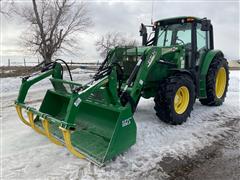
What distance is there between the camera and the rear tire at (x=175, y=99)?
14.7 feet

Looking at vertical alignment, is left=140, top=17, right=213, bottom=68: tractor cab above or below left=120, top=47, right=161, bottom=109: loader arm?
above

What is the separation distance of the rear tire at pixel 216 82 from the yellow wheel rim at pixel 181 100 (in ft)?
4.20

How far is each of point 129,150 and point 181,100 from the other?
1.82m

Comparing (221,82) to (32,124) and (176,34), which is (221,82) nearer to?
(176,34)

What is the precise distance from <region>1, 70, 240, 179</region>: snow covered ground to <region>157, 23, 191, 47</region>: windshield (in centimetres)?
170

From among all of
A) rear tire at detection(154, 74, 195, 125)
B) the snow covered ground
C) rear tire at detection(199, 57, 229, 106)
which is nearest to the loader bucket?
the snow covered ground

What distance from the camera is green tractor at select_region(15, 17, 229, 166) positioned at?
3.37 m

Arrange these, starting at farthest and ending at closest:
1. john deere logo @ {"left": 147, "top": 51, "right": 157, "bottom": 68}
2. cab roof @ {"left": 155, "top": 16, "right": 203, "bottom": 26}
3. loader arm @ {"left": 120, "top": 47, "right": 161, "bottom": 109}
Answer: cab roof @ {"left": 155, "top": 16, "right": 203, "bottom": 26} < john deere logo @ {"left": 147, "top": 51, "right": 157, "bottom": 68} < loader arm @ {"left": 120, "top": 47, "right": 161, "bottom": 109}

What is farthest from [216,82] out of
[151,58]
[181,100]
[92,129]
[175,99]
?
[92,129]

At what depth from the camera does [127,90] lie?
12.8ft

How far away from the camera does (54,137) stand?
12.5ft

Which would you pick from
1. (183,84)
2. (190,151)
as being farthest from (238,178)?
(183,84)

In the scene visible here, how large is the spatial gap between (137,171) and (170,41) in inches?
136

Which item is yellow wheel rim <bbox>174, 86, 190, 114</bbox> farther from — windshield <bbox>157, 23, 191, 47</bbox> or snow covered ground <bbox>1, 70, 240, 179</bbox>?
windshield <bbox>157, 23, 191, 47</bbox>
